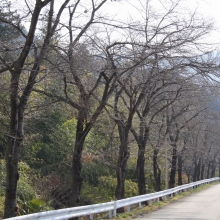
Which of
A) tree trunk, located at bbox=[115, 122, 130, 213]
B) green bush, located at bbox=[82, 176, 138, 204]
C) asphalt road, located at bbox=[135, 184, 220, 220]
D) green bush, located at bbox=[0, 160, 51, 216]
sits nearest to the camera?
asphalt road, located at bbox=[135, 184, 220, 220]

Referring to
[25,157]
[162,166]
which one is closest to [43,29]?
[25,157]

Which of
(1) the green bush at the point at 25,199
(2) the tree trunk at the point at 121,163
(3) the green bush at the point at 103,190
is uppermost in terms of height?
(2) the tree trunk at the point at 121,163

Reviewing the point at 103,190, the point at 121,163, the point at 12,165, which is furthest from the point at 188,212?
the point at 103,190

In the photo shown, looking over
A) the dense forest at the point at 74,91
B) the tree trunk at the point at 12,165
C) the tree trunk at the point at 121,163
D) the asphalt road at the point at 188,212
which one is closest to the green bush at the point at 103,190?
the dense forest at the point at 74,91

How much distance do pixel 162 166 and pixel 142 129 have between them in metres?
19.6

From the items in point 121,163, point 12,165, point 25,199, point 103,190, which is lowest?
point 103,190

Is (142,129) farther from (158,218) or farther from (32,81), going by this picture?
(32,81)

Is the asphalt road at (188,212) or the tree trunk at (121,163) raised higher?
the tree trunk at (121,163)

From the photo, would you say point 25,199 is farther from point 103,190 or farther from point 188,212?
point 103,190

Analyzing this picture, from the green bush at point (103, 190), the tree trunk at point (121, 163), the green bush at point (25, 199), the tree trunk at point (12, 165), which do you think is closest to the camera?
the tree trunk at point (12, 165)

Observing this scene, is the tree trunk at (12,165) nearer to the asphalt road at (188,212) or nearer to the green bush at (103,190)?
the asphalt road at (188,212)

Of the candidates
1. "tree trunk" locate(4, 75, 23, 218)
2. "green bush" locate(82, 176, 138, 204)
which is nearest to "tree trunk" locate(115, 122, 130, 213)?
"green bush" locate(82, 176, 138, 204)

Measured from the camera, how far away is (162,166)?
4375 cm

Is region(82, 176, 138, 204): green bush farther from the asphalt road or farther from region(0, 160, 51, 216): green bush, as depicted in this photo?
region(0, 160, 51, 216): green bush
